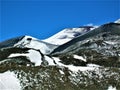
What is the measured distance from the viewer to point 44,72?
198 feet

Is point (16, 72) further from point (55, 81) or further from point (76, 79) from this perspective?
point (76, 79)

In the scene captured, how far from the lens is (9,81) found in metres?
51.4

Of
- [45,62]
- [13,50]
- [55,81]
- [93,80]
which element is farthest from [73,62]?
[55,81]

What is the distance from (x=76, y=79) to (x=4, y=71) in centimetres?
1553

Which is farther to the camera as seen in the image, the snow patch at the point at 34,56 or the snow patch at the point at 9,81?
the snow patch at the point at 34,56

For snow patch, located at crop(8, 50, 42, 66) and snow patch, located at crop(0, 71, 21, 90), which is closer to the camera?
snow patch, located at crop(0, 71, 21, 90)

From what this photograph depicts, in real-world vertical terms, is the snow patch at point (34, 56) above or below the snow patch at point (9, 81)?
above

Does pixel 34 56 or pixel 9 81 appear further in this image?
pixel 34 56

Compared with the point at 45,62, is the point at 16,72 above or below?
below

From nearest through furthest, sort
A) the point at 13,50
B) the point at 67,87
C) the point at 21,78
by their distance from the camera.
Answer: the point at 21,78, the point at 67,87, the point at 13,50

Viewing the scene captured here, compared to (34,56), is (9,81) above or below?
below

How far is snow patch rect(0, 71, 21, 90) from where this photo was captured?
4946 centimetres

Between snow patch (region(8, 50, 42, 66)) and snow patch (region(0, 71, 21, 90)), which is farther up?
snow patch (region(8, 50, 42, 66))

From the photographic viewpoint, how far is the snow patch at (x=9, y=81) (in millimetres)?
49463
